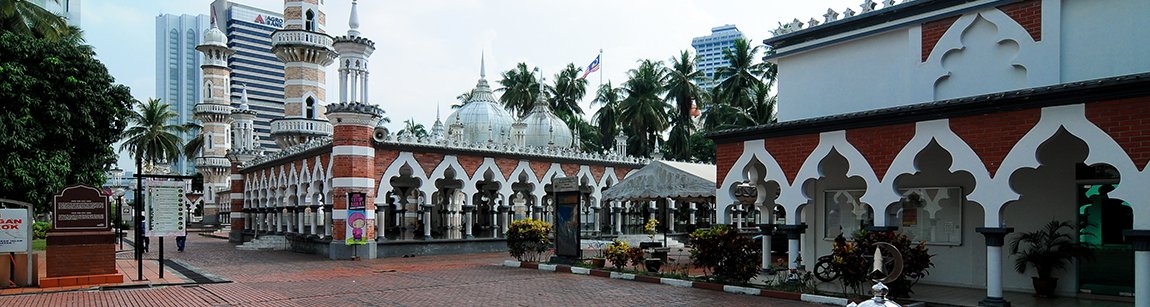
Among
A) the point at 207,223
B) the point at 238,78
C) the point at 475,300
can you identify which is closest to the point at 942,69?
the point at 475,300

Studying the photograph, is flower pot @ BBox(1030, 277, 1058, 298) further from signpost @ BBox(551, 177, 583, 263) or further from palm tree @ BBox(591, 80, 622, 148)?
palm tree @ BBox(591, 80, 622, 148)

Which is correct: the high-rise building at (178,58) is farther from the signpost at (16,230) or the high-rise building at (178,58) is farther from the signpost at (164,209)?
the signpost at (16,230)

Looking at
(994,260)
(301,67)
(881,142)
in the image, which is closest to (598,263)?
(881,142)

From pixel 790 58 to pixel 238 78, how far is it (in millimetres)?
136835

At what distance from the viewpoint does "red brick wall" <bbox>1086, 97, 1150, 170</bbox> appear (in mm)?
9352

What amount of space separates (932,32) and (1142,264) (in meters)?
6.25

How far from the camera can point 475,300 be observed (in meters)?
13.2

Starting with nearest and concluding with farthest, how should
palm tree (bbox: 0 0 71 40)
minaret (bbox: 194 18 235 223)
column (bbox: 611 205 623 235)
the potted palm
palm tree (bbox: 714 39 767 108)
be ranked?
the potted palm, palm tree (bbox: 0 0 71 40), column (bbox: 611 205 623 235), palm tree (bbox: 714 39 767 108), minaret (bbox: 194 18 235 223)

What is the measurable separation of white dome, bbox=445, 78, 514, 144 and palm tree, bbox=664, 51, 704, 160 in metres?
16.1

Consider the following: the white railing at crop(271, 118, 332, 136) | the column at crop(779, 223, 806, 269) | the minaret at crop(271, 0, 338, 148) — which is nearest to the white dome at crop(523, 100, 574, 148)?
the minaret at crop(271, 0, 338, 148)

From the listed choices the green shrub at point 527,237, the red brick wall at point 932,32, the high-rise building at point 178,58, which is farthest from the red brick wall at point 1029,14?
the high-rise building at point 178,58

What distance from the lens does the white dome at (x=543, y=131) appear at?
124 feet

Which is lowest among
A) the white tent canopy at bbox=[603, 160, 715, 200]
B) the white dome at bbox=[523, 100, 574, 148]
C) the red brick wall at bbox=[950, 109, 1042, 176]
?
the white tent canopy at bbox=[603, 160, 715, 200]

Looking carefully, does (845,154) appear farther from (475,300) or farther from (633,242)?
(633,242)
